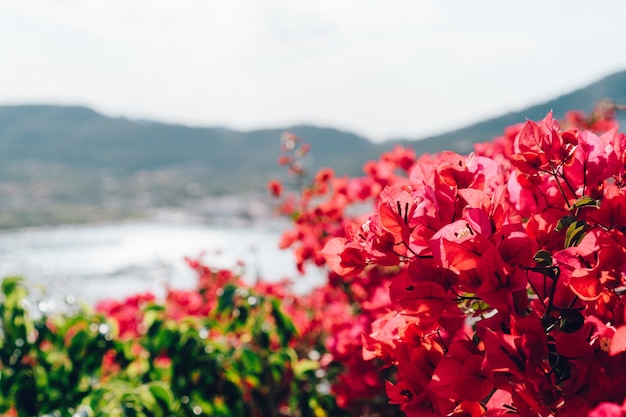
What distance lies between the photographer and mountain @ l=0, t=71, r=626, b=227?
180 ft

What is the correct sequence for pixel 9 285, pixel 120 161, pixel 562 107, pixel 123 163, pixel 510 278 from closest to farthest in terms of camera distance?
pixel 510 278, pixel 9 285, pixel 562 107, pixel 123 163, pixel 120 161

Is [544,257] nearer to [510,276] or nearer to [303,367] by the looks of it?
[510,276]

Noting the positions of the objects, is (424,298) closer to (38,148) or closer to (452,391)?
(452,391)

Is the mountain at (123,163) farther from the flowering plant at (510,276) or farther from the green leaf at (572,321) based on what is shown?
the green leaf at (572,321)

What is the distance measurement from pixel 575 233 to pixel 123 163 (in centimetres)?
8300

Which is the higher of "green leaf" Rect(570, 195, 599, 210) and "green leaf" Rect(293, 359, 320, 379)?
A: "green leaf" Rect(570, 195, 599, 210)

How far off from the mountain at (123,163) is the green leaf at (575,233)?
4476 centimetres

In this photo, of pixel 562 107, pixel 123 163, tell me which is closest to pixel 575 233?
pixel 562 107

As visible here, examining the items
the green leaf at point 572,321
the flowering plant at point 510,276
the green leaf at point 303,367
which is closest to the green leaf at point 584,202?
the flowering plant at point 510,276

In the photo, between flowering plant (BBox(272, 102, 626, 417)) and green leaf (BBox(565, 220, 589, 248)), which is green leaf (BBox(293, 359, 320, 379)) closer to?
flowering plant (BBox(272, 102, 626, 417))

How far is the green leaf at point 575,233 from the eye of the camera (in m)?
0.66

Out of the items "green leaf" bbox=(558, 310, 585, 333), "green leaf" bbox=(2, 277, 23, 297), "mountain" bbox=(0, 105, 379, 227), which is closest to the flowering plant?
"green leaf" bbox=(558, 310, 585, 333)

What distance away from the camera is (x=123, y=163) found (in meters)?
78.9

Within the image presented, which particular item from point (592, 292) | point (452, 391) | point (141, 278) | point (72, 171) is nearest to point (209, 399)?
point (452, 391)
